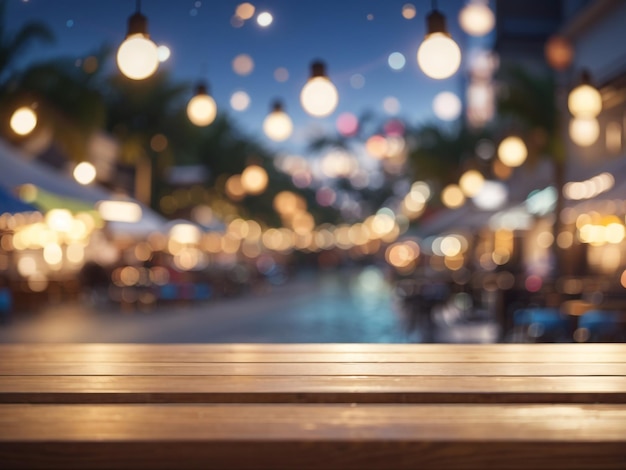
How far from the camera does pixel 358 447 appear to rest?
277 cm

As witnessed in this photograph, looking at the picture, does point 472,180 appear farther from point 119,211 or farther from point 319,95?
point 319,95

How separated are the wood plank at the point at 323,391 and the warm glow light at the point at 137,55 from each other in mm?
3339

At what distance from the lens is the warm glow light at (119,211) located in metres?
17.2

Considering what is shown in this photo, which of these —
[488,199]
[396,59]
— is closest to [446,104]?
[488,199]

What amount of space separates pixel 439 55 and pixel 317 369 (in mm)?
3353

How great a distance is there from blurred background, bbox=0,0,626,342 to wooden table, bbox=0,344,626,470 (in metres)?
3.00

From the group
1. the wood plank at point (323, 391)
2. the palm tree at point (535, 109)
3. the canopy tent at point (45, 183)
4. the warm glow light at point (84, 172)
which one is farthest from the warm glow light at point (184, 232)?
the wood plank at point (323, 391)

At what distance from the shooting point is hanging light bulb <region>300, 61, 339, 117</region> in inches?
290

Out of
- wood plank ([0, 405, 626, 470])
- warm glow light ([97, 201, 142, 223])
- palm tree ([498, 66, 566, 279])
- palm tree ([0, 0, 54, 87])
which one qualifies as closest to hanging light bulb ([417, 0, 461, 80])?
wood plank ([0, 405, 626, 470])

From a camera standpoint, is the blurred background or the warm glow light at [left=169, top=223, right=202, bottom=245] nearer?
the blurred background

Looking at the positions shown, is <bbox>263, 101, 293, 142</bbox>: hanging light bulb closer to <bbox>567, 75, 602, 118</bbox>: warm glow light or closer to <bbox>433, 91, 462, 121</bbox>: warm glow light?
<bbox>567, 75, 602, 118</bbox>: warm glow light

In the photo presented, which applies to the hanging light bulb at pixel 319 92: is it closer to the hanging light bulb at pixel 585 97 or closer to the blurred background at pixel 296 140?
the blurred background at pixel 296 140

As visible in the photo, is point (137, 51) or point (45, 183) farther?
point (45, 183)

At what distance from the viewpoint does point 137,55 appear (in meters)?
6.17
